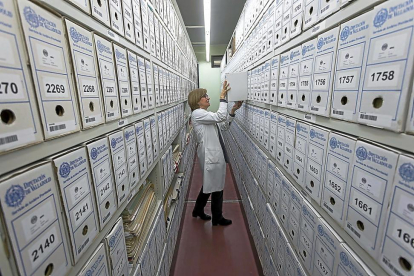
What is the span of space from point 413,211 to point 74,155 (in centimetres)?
75

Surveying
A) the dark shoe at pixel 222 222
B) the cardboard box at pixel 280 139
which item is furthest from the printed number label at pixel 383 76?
the dark shoe at pixel 222 222

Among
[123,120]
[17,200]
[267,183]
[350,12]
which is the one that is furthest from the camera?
[267,183]

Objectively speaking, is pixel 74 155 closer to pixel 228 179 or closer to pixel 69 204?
pixel 69 204

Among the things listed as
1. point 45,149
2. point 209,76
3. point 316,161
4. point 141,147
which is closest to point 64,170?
point 45,149

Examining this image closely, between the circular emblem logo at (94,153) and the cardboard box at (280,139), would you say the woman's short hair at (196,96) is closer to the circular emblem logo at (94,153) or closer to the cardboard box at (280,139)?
the cardboard box at (280,139)

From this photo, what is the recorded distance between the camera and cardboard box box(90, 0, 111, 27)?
0.62 metres

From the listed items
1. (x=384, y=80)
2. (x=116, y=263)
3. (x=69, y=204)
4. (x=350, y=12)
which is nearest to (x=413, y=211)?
(x=384, y=80)

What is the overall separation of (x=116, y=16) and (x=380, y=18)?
0.81 meters

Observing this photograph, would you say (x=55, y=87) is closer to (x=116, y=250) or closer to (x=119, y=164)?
(x=119, y=164)

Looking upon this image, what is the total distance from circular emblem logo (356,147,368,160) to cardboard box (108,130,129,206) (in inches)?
29.5

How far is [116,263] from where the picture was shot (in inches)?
29.1

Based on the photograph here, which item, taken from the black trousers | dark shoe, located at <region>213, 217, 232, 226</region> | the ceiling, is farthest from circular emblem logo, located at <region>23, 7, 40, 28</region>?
the ceiling

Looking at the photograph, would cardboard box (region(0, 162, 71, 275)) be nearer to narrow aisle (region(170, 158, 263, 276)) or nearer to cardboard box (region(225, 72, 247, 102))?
narrow aisle (region(170, 158, 263, 276))

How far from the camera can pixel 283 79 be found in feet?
3.60
